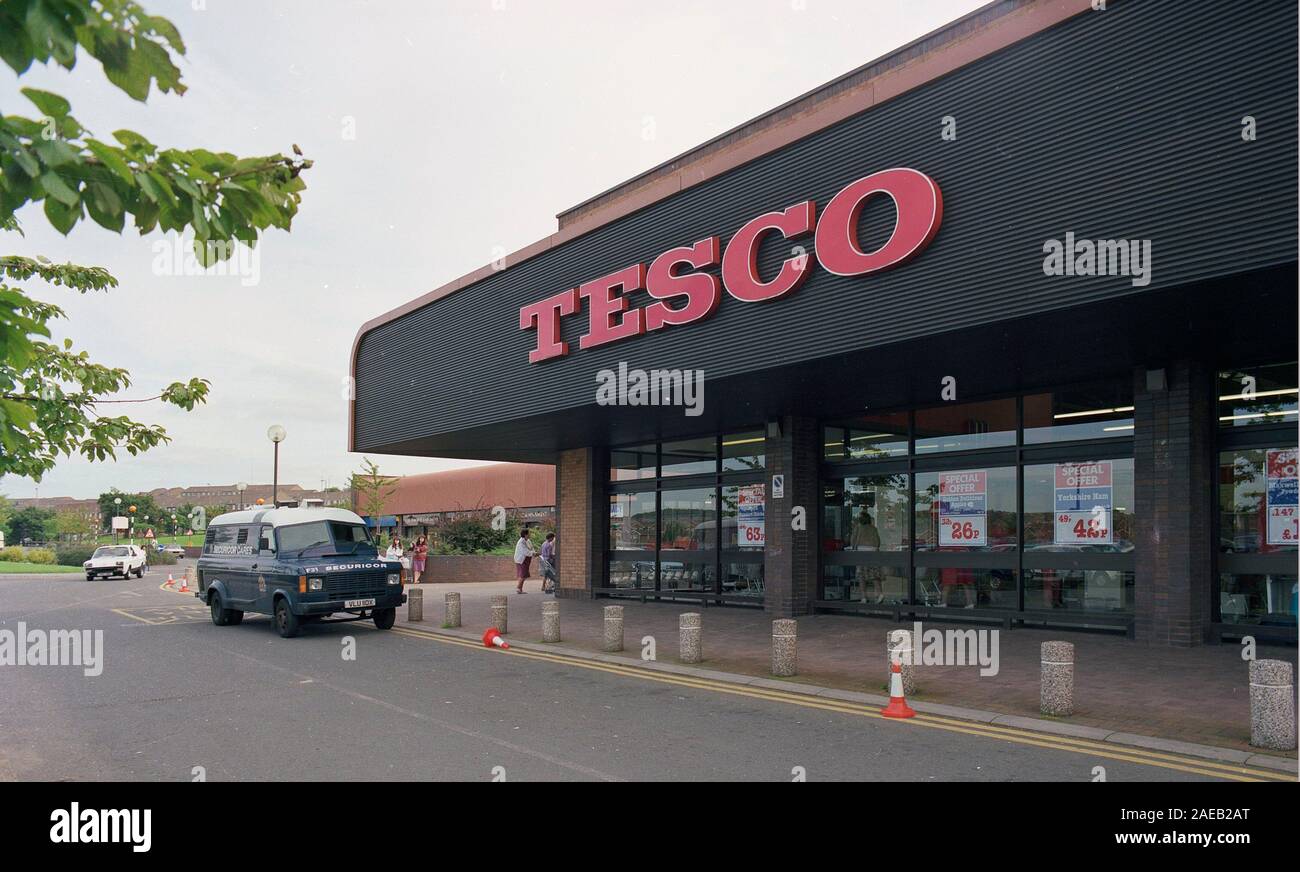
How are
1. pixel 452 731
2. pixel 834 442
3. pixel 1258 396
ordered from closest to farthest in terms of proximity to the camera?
1. pixel 452 731
2. pixel 1258 396
3. pixel 834 442

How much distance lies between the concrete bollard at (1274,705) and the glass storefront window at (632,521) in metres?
14.1

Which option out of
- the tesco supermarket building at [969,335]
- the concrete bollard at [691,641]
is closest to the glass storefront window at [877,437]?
the tesco supermarket building at [969,335]

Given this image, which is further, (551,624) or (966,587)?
(966,587)

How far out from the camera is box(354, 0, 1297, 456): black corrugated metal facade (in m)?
8.19

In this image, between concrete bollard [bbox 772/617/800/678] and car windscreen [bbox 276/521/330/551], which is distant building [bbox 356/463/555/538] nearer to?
car windscreen [bbox 276/521/330/551]

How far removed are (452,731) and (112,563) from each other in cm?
3813

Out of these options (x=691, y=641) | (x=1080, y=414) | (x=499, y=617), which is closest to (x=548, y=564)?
(x=499, y=617)

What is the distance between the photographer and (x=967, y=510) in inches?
573

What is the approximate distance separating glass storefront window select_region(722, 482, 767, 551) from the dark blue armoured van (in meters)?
6.59

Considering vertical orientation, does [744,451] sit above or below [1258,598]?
above

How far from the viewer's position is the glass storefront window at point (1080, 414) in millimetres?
12836

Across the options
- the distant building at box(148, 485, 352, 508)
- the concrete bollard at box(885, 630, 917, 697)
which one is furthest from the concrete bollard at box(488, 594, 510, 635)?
the distant building at box(148, 485, 352, 508)

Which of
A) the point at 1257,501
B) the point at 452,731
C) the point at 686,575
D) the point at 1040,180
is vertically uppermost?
the point at 1040,180

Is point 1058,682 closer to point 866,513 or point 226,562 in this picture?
point 866,513
